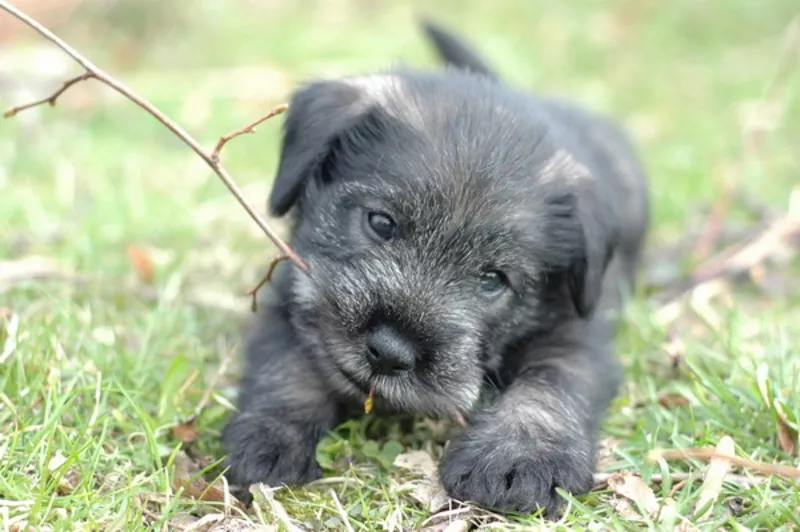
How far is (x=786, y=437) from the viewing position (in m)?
2.67

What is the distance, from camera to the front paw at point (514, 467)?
7.82ft

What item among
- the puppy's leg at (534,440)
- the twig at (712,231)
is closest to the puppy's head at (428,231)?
the puppy's leg at (534,440)

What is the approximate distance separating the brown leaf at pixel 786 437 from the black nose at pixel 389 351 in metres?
1.22

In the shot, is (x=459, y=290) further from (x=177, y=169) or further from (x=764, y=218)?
(x=177, y=169)

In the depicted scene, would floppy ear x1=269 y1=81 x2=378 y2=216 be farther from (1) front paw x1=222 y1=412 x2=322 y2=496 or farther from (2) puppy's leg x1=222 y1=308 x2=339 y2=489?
(1) front paw x1=222 y1=412 x2=322 y2=496

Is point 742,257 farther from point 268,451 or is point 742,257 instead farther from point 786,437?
point 268,451

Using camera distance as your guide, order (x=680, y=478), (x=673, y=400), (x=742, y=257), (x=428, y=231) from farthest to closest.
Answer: (x=742, y=257)
(x=673, y=400)
(x=428, y=231)
(x=680, y=478)

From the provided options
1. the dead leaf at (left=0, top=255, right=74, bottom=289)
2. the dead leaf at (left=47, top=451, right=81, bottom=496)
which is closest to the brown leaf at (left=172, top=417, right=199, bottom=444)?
the dead leaf at (left=47, top=451, right=81, bottom=496)

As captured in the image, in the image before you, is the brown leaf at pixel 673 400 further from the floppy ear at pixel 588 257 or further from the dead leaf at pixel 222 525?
the dead leaf at pixel 222 525

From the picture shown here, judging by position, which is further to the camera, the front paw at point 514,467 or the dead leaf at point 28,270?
the dead leaf at point 28,270

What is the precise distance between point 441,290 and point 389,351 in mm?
308

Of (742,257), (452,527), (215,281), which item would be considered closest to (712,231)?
(742,257)

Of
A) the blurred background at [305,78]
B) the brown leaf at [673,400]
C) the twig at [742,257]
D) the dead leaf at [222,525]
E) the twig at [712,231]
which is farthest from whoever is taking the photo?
the blurred background at [305,78]

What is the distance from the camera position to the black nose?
94.9 inches
